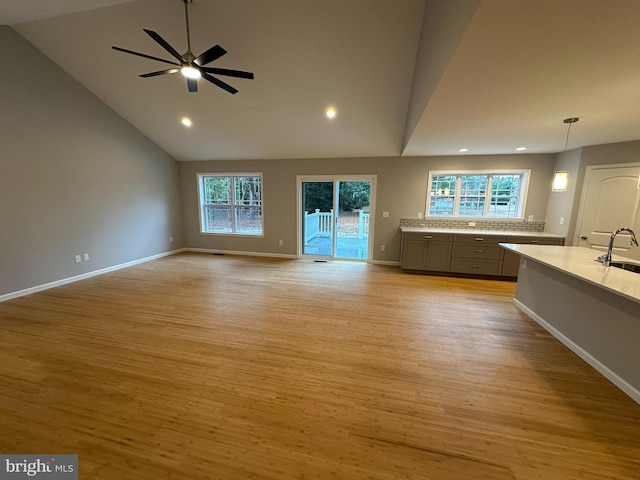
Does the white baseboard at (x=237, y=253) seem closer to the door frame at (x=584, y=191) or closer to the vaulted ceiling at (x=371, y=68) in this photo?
the vaulted ceiling at (x=371, y=68)

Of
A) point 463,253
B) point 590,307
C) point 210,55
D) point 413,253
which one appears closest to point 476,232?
point 463,253

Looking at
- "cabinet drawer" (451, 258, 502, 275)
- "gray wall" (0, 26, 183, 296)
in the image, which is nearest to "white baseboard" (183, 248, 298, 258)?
"gray wall" (0, 26, 183, 296)

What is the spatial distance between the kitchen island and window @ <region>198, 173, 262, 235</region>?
16.8 ft

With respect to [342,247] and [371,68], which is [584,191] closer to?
[371,68]

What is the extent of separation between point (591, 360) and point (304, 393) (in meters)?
2.59

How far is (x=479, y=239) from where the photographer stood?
4.56 m

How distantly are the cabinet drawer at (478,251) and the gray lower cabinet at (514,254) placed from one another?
130 mm

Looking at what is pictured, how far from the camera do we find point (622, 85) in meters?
1.97

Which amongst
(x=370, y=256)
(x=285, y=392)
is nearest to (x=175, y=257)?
(x=370, y=256)

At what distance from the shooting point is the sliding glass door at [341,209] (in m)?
5.61

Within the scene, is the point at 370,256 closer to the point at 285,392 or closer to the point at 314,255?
the point at 314,255

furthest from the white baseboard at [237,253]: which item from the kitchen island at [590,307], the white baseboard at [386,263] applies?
the kitchen island at [590,307]

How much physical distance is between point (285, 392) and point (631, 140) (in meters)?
5.56

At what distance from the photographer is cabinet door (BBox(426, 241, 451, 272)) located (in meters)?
4.74
